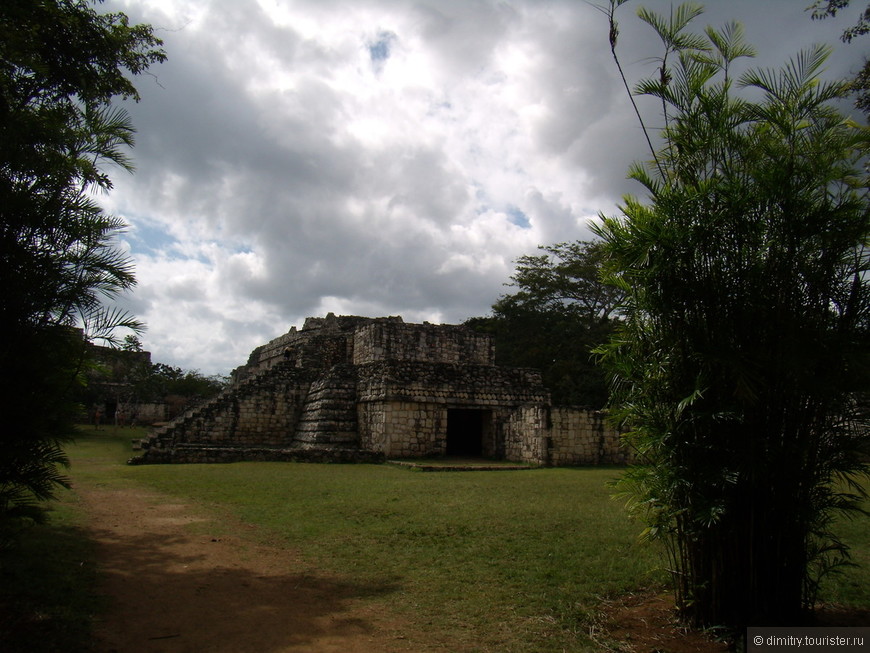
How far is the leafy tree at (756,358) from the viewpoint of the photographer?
3.79m

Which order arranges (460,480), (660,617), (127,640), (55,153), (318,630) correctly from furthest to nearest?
1. (460,480)
2. (55,153)
3. (660,617)
4. (318,630)
5. (127,640)

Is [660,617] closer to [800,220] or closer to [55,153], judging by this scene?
[800,220]

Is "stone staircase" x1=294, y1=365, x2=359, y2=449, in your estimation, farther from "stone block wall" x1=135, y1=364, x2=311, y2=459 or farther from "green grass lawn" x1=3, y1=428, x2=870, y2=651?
"green grass lawn" x1=3, y1=428, x2=870, y2=651

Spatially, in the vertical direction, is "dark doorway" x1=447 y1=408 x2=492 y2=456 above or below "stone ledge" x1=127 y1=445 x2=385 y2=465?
above

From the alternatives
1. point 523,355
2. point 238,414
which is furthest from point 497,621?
point 523,355

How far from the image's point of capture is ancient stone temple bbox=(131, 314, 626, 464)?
14945mm

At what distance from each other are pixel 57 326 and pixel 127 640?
2273mm

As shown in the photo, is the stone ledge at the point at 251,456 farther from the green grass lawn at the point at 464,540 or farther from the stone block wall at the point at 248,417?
the stone block wall at the point at 248,417

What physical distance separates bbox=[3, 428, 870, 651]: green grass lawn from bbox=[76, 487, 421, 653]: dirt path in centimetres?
28

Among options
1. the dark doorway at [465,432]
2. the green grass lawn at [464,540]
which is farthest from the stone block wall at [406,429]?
the green grass lawn at [464,540]

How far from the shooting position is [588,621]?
13.7ft

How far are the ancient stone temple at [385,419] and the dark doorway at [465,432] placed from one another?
36 millimetres

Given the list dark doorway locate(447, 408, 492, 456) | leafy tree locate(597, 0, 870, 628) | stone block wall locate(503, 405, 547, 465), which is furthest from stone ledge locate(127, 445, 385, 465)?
leafy tree locate(597, 0, 870, 628)

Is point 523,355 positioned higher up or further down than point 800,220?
higher up
